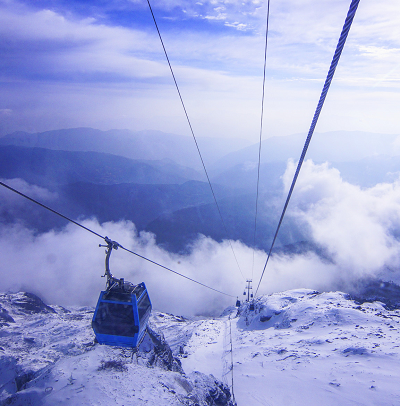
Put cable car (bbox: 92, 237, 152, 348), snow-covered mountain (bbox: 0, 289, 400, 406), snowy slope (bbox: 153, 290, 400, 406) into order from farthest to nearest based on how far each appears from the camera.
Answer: snowy slope (bbox: 153, 290, 400, 406) → snow-covered mountain (bbox: 0, 289, 400, 406) → cable car (bbox: 92, 237, 152, 348)

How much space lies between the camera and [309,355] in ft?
66.5

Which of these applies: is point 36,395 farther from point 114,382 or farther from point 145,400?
point 145,400

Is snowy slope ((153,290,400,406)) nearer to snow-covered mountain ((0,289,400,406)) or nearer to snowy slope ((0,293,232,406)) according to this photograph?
snow-covered mountain ((0,289,400,406))

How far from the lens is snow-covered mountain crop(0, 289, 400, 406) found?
10.9m

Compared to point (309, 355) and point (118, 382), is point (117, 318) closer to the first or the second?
point (118, 382)

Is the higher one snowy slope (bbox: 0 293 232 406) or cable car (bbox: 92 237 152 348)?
cable car (bbox: 92 237 152 348)

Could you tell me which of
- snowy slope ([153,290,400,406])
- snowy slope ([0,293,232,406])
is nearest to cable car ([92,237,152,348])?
snowy slope ([0,293,232,406])

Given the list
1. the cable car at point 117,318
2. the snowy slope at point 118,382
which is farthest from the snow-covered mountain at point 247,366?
the cable car at point 117,318

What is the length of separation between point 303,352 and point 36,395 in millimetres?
20052

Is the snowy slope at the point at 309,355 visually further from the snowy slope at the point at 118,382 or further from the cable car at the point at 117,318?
the cable car at the point at 117,318

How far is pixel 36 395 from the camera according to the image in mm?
10133

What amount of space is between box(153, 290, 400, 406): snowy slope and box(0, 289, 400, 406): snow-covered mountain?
60mm

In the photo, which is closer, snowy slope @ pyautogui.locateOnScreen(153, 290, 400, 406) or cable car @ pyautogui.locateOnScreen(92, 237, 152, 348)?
cable car @ pyautogui.locateOnScreen(92, 237, 152, 348)

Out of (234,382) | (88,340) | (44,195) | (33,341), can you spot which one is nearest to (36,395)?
(234,382)
